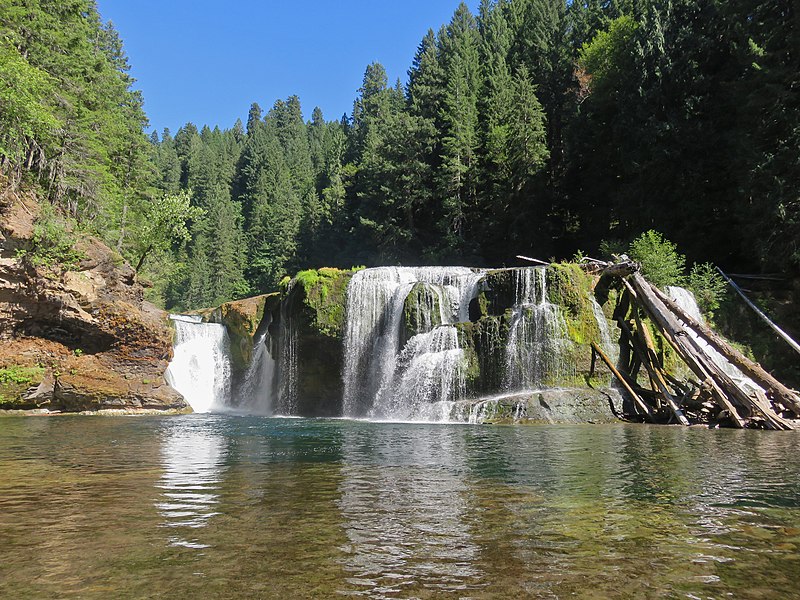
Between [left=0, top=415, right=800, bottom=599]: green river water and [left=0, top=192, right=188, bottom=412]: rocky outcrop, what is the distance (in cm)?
1256

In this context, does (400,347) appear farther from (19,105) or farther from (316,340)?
(19,105)

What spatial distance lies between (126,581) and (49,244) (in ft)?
68.4

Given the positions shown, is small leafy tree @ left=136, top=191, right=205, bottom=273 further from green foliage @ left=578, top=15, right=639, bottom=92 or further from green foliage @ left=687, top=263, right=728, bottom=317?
green foliage @ left=578, top=15, right=639, bottom=92

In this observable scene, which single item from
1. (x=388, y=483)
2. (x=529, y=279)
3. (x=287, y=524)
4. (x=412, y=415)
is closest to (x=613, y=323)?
(x=529, y=279)

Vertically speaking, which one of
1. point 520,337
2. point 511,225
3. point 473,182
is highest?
point 473,182

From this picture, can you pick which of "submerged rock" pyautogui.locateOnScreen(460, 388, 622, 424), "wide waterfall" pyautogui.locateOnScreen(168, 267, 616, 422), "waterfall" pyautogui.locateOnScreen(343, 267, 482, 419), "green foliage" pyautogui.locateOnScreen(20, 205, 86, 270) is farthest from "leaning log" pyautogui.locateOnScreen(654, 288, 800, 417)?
"green foliage" pyautogui.locateOnScreen(20, 205, 86, 270)

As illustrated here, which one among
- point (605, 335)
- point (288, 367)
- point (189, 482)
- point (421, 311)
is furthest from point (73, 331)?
point (605, 335)

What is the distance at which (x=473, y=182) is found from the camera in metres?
43.3

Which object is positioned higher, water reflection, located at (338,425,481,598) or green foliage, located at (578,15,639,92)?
green foliage, located at (578,15,639,92)

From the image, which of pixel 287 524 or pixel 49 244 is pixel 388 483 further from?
pixel 49 244

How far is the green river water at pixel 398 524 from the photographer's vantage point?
3.61 meters

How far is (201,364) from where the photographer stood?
1250 inches

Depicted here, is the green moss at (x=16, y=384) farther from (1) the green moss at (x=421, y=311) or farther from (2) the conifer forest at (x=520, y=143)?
(1) the green moss at (x=421, y=311)

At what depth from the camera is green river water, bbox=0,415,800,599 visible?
142 inches
